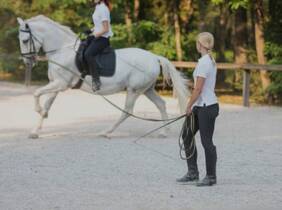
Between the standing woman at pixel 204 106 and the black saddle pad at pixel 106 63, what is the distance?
16.3 ft

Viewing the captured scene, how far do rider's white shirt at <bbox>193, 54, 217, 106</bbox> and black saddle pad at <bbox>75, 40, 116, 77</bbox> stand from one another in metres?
5.16

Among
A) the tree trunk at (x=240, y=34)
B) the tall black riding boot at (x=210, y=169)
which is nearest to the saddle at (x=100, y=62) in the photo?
the tall black riding boot at (x=210, y=169)

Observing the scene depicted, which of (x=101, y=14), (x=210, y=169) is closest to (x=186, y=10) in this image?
(x=101, y=14)

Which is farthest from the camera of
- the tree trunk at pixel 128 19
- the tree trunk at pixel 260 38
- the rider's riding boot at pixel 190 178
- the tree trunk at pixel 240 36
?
the tree trunk at pixel 128 19

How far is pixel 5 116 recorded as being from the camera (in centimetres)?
1784

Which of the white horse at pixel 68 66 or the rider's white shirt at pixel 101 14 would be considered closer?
the rider's white shirt at pixel 101 14

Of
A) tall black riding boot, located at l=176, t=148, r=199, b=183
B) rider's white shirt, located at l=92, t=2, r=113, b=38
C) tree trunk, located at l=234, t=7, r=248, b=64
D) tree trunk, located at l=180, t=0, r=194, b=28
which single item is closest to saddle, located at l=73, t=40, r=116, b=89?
rider's white shirt, located at l=92, t=2, r=113, b=38

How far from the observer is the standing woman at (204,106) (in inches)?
354

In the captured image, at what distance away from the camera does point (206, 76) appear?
902cm

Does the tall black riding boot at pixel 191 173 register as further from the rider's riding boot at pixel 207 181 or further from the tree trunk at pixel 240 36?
the tree trunk at pixel 240 36

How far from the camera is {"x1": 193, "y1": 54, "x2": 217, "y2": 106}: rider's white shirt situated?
9.00m

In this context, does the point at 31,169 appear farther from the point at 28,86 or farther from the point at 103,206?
the point at 28,86

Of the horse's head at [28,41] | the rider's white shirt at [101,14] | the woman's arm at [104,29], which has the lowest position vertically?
the horse's head at [28,41]

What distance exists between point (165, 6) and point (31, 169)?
18693mm
